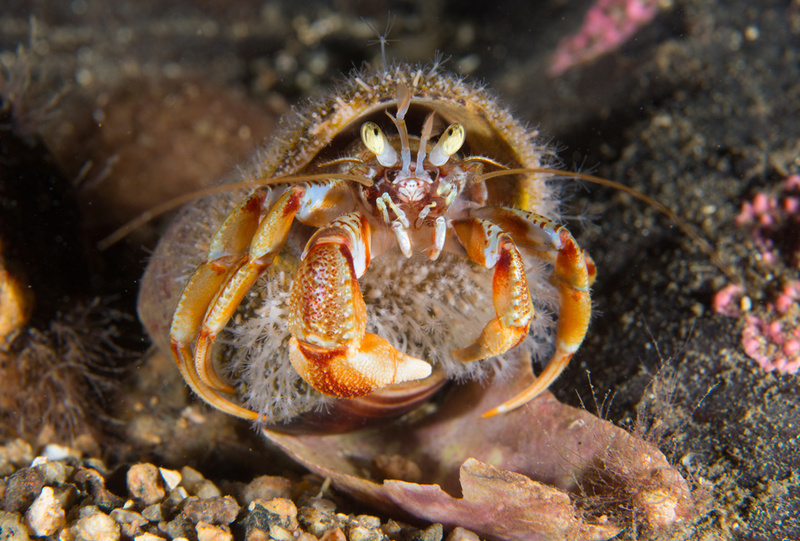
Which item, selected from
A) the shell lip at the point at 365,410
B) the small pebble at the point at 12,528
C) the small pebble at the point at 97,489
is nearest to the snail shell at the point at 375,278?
the shell lip at the point at 365,410

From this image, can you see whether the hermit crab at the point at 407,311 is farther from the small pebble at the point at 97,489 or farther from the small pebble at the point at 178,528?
the small pebble at the point at 97,489

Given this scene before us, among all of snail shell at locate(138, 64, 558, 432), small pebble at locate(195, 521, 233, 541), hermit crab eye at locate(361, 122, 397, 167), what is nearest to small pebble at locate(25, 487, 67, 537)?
small pebble at locate(195, 521, 233, 541)

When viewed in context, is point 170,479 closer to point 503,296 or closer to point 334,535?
point 334,535

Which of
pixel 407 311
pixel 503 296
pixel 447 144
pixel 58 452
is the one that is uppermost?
pixel 447 144

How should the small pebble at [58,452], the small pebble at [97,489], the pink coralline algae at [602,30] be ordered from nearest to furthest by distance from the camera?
the small pebble at [97,489] → the small pebble at [58,452] → the pink coralline algae at [602,30]

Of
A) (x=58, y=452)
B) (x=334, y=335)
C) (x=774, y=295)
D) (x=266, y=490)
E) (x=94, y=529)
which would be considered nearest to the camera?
(x=334, y=335)

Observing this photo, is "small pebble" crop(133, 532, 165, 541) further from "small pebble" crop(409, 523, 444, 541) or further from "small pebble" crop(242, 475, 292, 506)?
"small pebble" crop(409, 523, 444, 541)

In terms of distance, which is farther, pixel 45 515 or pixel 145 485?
pixel 145 485

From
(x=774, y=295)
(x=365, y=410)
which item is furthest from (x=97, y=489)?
(x=774, y=295)
